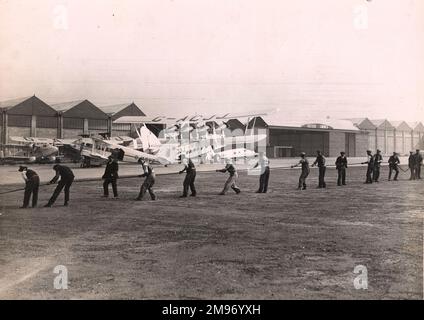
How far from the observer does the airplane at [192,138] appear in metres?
27.1

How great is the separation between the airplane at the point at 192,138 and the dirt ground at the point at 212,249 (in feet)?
50.2

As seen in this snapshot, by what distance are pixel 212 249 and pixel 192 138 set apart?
22.5 metres

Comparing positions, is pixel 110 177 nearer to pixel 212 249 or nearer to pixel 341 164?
pixel 212 249

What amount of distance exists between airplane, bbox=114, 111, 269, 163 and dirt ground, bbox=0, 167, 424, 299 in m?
15.3

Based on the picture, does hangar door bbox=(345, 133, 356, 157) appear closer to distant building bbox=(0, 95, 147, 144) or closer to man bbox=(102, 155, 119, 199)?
distant building bbox=(0, 95, 147, 144)

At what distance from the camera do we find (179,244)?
7.10 metres

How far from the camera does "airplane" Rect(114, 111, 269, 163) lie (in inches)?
1067

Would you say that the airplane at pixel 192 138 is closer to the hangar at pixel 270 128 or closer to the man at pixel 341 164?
the hangar at pixel 270 128

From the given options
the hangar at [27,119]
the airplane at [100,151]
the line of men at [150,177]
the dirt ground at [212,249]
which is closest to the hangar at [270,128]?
the hangar at [27,119]

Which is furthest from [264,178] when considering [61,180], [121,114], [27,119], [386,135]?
[386,135]

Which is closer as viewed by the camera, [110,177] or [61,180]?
[61,180]

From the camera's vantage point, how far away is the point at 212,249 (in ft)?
22.2
